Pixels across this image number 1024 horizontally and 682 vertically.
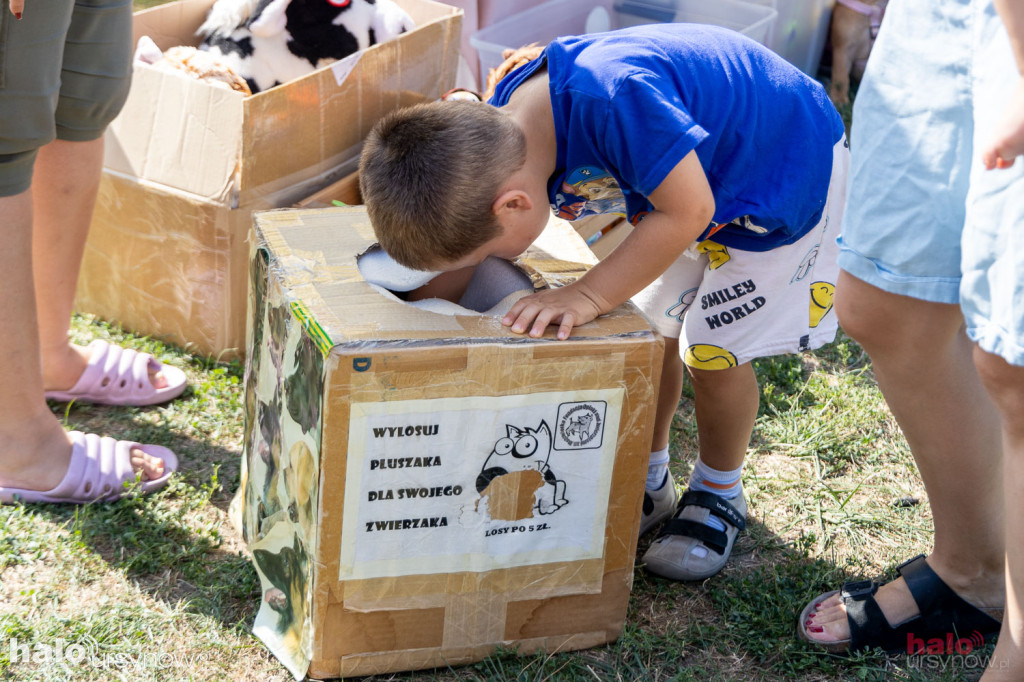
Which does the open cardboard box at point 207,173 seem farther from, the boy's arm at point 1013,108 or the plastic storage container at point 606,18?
the boy's arm at point 1013,108

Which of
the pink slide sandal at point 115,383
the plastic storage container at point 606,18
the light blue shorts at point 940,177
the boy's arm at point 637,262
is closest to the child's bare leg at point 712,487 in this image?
the boy's arm at point 637,262

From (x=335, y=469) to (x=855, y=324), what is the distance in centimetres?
66

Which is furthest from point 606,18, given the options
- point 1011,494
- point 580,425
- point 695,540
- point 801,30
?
point 1011,494

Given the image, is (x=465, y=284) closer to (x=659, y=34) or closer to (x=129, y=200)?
(x=659, y=34)

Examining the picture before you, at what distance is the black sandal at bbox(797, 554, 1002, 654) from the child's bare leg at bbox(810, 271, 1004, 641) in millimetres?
19

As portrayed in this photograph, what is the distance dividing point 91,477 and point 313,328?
26.0 inches

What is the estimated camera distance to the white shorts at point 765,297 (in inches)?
56.7

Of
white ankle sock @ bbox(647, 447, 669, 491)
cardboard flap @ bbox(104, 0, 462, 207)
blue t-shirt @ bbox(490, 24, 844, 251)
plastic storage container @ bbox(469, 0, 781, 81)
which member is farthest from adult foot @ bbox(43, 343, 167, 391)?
plastic storage container @ bbox(469, 0, 781, 81)

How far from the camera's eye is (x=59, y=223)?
5.25 feet

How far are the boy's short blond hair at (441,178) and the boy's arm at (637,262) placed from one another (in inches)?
4.6

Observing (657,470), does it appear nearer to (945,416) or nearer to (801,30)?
(945,416)

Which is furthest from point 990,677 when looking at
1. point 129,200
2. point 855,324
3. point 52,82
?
point 129,200

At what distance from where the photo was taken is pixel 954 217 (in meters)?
A: 1.00

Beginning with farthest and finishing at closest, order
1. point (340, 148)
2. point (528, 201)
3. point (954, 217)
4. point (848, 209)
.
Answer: point (340, 148), point (528, 201), point (848, 209), point (954, 217)
